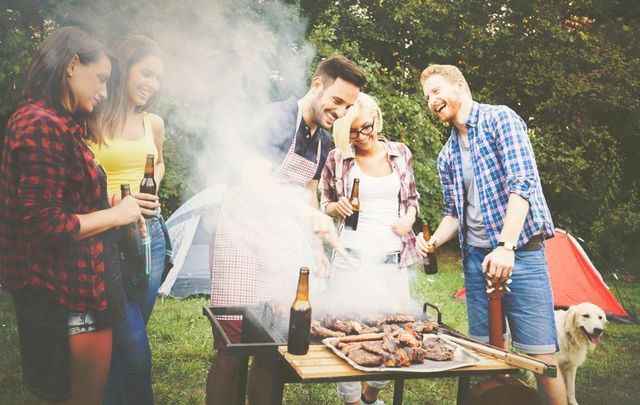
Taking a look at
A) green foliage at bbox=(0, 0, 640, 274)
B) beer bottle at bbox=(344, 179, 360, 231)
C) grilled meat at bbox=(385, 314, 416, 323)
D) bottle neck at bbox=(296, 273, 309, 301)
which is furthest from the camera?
green foliage at bbox=(0, 0, 640, 274)

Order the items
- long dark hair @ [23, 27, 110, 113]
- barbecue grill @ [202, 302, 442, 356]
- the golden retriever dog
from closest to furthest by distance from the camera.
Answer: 1. barbecue grill @ [202, 302, 442, 356]
2. long dark hair @ [23, 27, 110, 113]
3. the golden retriever dog

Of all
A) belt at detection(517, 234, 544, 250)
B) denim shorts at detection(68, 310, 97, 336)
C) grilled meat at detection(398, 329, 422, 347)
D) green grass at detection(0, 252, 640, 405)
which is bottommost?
green grass at detection(0, 252, 640, 405)

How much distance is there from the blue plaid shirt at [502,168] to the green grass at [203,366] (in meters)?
1.30

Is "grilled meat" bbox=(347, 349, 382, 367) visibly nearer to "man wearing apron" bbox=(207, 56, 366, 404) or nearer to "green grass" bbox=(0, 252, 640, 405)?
"man wearing apron" bbox=(207, 56, 366, 404)

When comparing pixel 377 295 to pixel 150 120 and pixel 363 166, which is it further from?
pixel 150 120

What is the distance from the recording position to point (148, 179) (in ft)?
7.89

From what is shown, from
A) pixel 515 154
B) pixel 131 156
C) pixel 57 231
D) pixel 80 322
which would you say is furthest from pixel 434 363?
pixel 131 156

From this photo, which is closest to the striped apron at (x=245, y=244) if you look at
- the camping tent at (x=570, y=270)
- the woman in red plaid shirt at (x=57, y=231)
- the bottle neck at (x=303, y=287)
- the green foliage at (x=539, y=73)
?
the woman in red plaid shirt at (x=57, y=231)

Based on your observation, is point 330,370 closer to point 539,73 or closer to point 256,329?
point 256,329

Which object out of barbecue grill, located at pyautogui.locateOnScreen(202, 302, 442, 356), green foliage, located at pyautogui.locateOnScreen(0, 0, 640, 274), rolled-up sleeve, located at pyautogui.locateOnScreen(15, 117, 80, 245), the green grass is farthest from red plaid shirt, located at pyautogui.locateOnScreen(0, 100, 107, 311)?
green foliage, located at pyautogui.locateOnScreen(0, 0, 640, 274)

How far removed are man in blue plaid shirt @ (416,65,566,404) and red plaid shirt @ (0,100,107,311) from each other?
5.18ft

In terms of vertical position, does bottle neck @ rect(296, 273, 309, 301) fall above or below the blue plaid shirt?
below

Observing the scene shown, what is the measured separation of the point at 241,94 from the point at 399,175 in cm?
100

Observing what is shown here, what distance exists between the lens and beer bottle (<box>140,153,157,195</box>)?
2402mm
